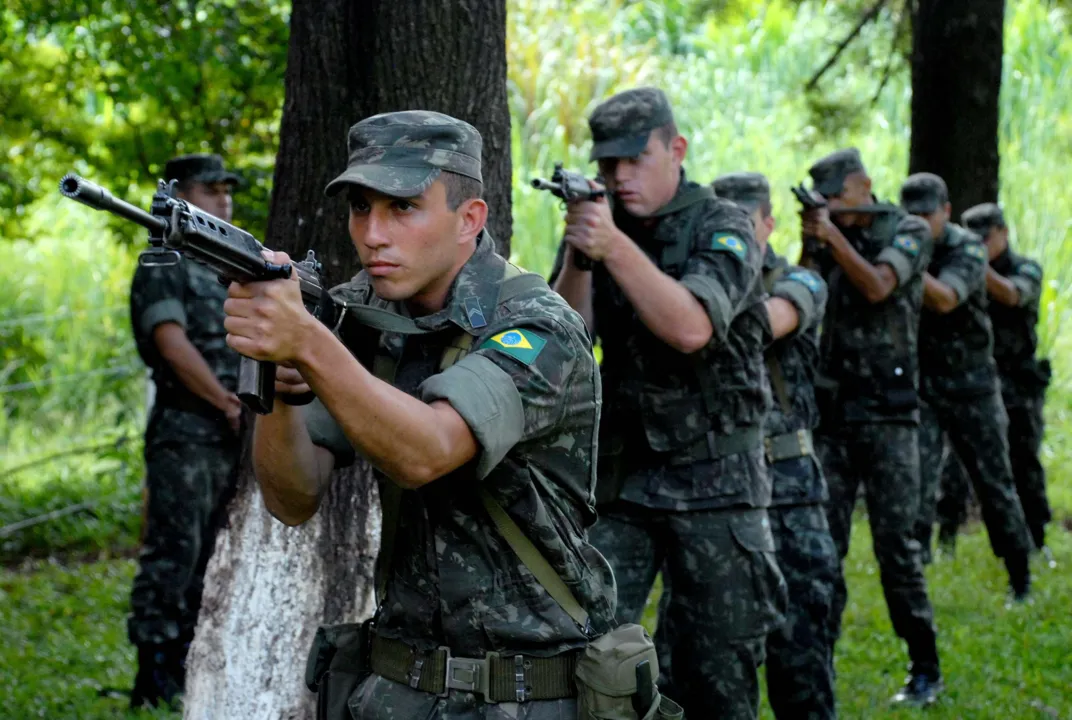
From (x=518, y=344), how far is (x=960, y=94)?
7.96 meters

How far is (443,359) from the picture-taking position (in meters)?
2.91

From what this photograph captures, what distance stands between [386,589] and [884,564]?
3.93 meters

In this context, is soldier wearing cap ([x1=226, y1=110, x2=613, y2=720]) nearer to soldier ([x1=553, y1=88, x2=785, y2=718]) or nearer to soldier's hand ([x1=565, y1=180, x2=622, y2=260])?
soldier's hand ([x1=565, y1=180, x2=622, y2=260])

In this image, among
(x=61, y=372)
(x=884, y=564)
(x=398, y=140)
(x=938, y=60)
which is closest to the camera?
(x=398, y=140)

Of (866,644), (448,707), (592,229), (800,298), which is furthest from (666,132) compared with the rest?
(866,644)

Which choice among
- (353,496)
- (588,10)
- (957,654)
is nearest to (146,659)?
(353,496)

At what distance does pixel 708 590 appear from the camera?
14.6 feet

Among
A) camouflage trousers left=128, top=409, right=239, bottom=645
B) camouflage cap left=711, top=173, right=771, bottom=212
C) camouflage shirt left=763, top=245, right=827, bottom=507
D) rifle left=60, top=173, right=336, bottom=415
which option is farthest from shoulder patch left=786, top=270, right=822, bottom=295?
rifle left=60, top=173, right=336, bottom=415

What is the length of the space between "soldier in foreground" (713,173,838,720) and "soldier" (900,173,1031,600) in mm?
2191

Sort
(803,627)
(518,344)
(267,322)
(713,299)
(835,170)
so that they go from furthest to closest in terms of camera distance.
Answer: (835,170) < (803,627) < (713,299) < (518,344) < (267,322)

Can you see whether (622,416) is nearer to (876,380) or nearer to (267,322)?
(267,322)

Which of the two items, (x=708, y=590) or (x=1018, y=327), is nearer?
(x=708, y=590)

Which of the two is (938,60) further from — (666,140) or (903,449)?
(666,140)

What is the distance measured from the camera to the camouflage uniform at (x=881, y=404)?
6.41 meters
